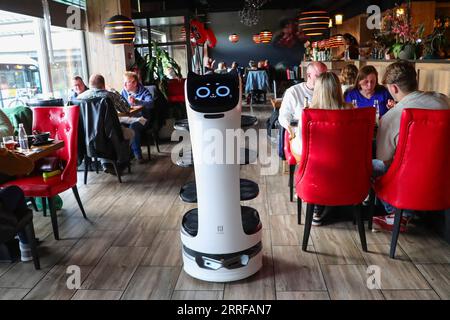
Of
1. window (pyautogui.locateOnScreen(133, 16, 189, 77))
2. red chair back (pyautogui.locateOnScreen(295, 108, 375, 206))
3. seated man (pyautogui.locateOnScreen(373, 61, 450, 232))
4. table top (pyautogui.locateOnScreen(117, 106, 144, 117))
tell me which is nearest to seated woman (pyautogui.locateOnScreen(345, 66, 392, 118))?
seated man (pyautogui.locateOnScreen(373, 61, 450, 232))

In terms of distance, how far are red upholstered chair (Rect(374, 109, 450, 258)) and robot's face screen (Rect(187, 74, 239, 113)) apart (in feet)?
3.37

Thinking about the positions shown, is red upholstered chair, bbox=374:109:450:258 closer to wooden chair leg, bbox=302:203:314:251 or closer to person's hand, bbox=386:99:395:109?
wooden chair leg, bbox=302:203:314:251

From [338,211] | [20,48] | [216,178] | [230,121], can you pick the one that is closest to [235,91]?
[230,121]

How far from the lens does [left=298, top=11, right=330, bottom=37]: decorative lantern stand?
17.0 feet

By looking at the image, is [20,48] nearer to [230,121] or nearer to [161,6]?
[230,121]

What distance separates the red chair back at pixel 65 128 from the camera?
335cm

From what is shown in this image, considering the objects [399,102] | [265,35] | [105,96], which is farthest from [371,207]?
[265,35]

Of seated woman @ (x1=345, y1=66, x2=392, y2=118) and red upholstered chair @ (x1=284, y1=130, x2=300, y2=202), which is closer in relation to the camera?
red upholstered chair @ (x1=284, y1=130, x2=300, y2=202)

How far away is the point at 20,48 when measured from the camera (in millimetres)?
5281

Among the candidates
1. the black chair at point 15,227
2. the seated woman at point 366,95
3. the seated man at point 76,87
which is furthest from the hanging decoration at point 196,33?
the black chair at point 15,227

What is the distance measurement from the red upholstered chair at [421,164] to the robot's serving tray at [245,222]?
89 cm

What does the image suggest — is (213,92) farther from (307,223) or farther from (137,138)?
(137,138)

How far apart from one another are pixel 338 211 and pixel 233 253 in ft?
4.44
